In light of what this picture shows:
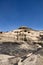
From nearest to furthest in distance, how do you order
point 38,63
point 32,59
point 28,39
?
point 38,63
point 32,59
point 28,39

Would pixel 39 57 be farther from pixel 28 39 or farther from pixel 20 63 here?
pixel 28 39

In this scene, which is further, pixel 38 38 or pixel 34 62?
pixel 38 38

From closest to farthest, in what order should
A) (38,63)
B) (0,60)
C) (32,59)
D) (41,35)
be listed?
(38,63), (32,59), (0,60), (41,35)

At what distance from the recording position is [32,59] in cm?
972

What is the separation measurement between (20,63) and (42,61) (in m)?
1.70

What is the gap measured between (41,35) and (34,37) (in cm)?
218

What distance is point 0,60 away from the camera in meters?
10.4

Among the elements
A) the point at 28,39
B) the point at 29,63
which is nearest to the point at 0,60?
the point at 29,63

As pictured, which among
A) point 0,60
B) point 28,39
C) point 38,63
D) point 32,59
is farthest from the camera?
point 28,39

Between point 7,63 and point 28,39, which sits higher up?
point 28,39

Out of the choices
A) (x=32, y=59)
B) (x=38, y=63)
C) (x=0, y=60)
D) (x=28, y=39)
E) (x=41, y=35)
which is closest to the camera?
(x=38, y=63)

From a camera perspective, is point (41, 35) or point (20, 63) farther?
point (41, 35)

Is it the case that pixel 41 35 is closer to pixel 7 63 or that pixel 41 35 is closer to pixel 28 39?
pixel 28 39

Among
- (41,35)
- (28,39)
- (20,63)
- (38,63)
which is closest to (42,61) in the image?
(38,63)
